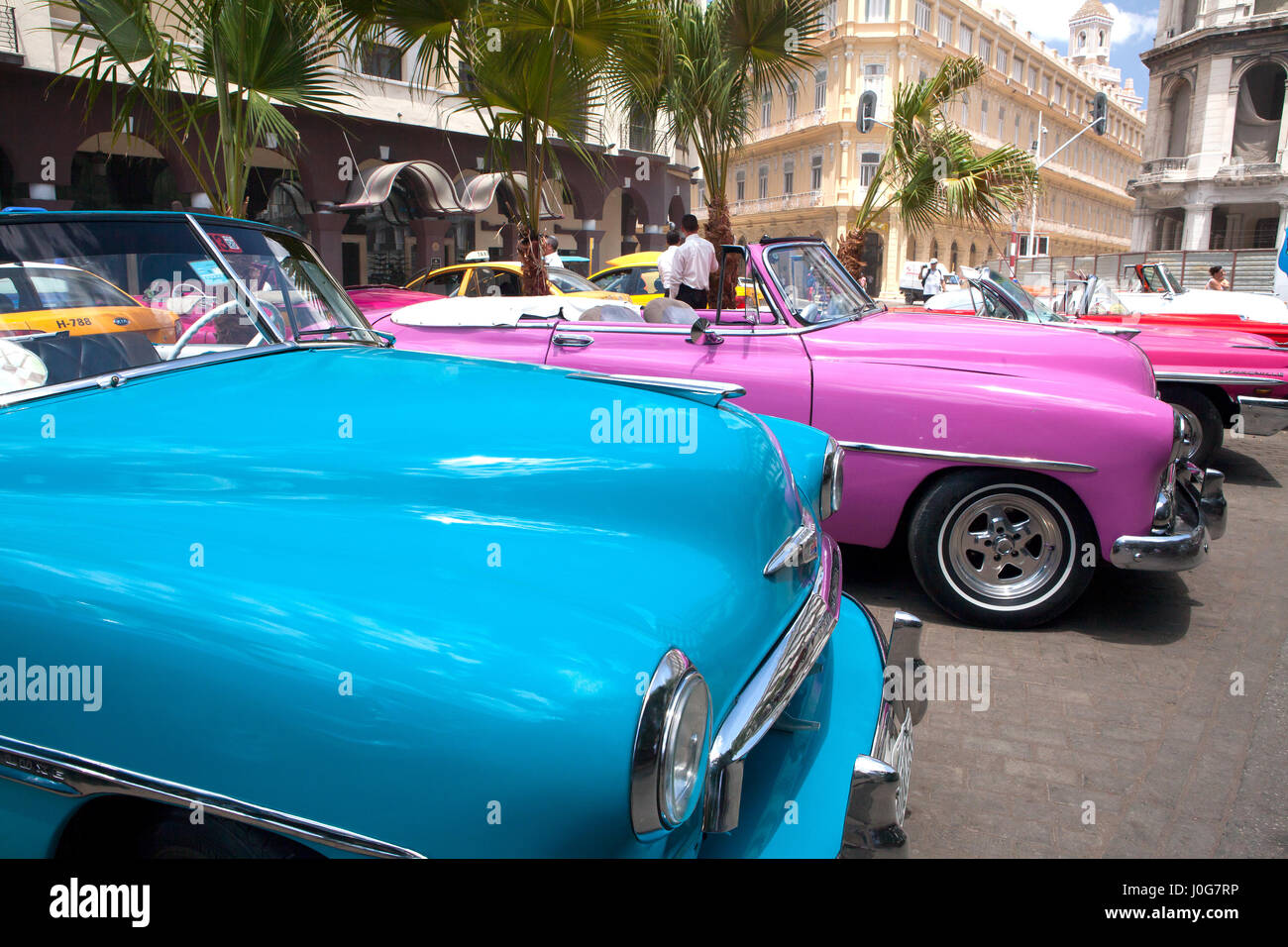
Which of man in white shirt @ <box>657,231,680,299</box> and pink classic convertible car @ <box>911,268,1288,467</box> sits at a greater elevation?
man in white shirt @ <box>657,231,680,299</box>

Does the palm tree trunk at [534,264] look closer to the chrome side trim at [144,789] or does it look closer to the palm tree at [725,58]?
the palm tree at [725,58]

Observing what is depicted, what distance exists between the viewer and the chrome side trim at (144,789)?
1.36 meters

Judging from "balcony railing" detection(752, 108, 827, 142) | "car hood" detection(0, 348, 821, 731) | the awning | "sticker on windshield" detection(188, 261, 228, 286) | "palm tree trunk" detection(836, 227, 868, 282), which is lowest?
"car hood" detection(0, 348, 821, 731)

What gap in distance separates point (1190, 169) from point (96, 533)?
188ft

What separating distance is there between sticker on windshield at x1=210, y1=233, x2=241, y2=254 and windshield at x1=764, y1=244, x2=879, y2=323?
2.81 meters

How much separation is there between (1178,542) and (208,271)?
3.78m

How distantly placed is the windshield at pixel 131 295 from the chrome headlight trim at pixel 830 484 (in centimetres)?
159

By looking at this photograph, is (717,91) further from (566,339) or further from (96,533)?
(96,533)

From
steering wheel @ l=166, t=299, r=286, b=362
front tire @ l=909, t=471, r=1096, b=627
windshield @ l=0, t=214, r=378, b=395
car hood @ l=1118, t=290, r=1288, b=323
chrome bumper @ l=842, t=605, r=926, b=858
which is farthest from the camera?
car hood @ l=1118, t=290, r=1288, b=323

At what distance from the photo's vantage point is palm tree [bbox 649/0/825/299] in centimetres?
954

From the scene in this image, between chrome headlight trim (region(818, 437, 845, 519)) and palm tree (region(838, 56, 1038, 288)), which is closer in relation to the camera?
chrome headlight trim (region(818, 437, 845, 519))

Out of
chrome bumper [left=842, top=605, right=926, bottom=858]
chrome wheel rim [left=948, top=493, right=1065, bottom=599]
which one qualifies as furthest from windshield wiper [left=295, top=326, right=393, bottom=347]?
chrome wheel rim [left=948, top=493, right=1065, bottom=599]

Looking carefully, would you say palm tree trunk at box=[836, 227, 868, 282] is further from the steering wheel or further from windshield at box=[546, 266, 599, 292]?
the steering wheel
